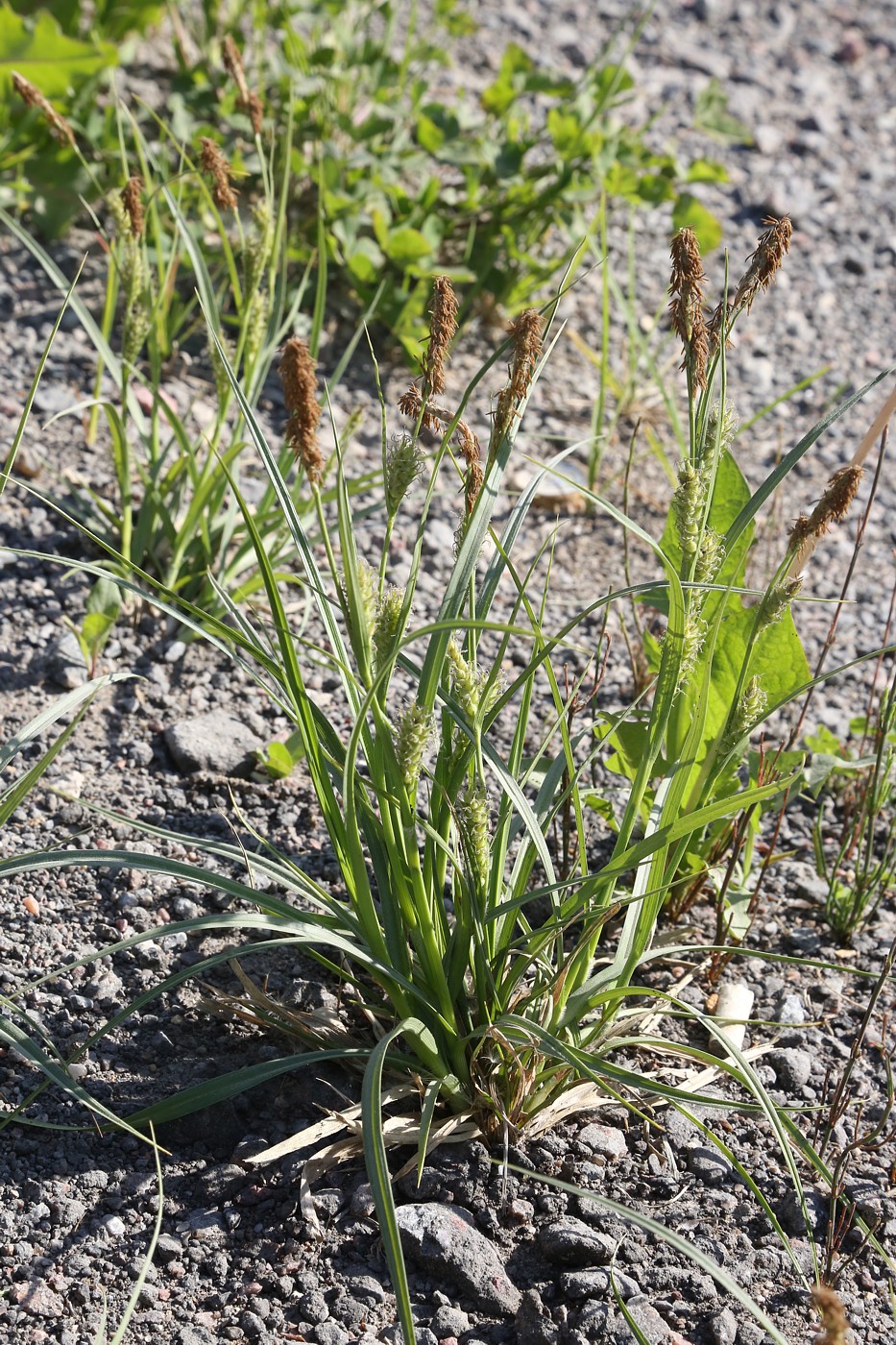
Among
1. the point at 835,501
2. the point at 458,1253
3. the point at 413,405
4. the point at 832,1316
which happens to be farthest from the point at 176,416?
the point at 832,1316

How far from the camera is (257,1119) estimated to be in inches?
66.0

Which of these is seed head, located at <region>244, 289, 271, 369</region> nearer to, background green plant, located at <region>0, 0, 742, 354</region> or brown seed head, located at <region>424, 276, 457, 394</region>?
background green plant, located at <region>0, 0, 742, 354</region>

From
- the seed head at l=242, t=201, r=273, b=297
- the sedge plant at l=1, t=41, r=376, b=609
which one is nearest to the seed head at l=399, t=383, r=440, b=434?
the sedge plant at l=1, t=41, r=376, b=609

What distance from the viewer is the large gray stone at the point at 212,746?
2186 mm

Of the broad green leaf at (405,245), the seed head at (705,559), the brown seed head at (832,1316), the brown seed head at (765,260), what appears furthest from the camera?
the broad green leaf at (405,245)

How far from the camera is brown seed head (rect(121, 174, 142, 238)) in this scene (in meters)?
2.08

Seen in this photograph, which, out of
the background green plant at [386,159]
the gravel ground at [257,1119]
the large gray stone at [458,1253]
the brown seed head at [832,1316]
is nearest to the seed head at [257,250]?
the gravel ground at [257,1119]

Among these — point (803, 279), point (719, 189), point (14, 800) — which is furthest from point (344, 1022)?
point (719, 189)

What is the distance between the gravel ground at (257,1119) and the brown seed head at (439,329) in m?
0.78

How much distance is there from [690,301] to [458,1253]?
1.17 metres

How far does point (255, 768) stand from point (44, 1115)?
0.75 m

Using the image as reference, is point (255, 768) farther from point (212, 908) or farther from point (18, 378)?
point (18, 378)

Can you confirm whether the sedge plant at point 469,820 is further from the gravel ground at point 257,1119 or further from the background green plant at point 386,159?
the background green plant at point 386,159

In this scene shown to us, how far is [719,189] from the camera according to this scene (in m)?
4.29
